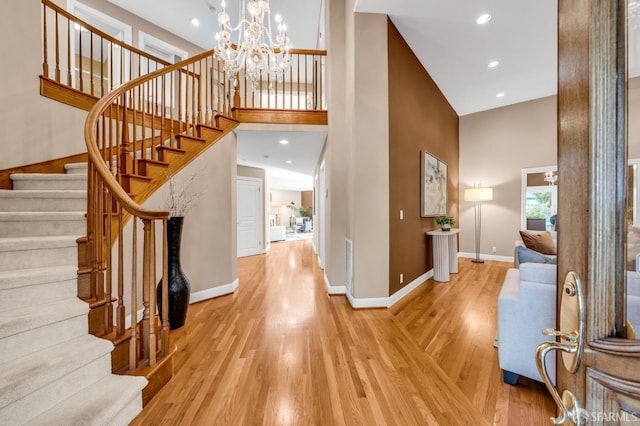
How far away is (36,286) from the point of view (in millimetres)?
1547

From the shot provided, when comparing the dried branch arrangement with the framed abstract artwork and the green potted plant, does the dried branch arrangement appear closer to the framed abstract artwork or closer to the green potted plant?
the framed abstract artwork

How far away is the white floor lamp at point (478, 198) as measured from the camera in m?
5.30

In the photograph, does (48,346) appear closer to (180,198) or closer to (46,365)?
(46,365)

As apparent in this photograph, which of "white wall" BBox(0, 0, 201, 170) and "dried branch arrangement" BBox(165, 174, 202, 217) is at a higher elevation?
"white wall" BBox(0, 0, 201, 170)

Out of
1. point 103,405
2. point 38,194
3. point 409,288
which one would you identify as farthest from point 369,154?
point 38,194

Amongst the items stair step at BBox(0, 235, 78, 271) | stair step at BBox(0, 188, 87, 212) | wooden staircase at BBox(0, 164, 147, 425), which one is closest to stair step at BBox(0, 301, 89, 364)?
wooden staircase at BBox(0, 164, 147, 425)

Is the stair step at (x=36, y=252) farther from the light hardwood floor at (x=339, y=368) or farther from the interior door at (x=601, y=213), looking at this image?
the interior door at (x=601, y=213)

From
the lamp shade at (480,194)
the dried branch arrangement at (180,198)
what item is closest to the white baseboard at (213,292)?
the dried branch arrangement at (180,198)

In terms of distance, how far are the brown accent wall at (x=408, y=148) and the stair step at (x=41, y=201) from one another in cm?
324

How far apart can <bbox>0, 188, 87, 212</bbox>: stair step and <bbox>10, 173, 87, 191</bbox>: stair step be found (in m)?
0.30

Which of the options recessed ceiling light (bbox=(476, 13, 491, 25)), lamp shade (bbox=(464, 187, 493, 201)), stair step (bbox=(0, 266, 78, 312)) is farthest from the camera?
lamp shade (bbox=(464, 187, 493, 201))

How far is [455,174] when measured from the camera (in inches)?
228

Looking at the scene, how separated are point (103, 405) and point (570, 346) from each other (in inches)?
78.3

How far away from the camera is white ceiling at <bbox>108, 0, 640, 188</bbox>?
2881 mm
